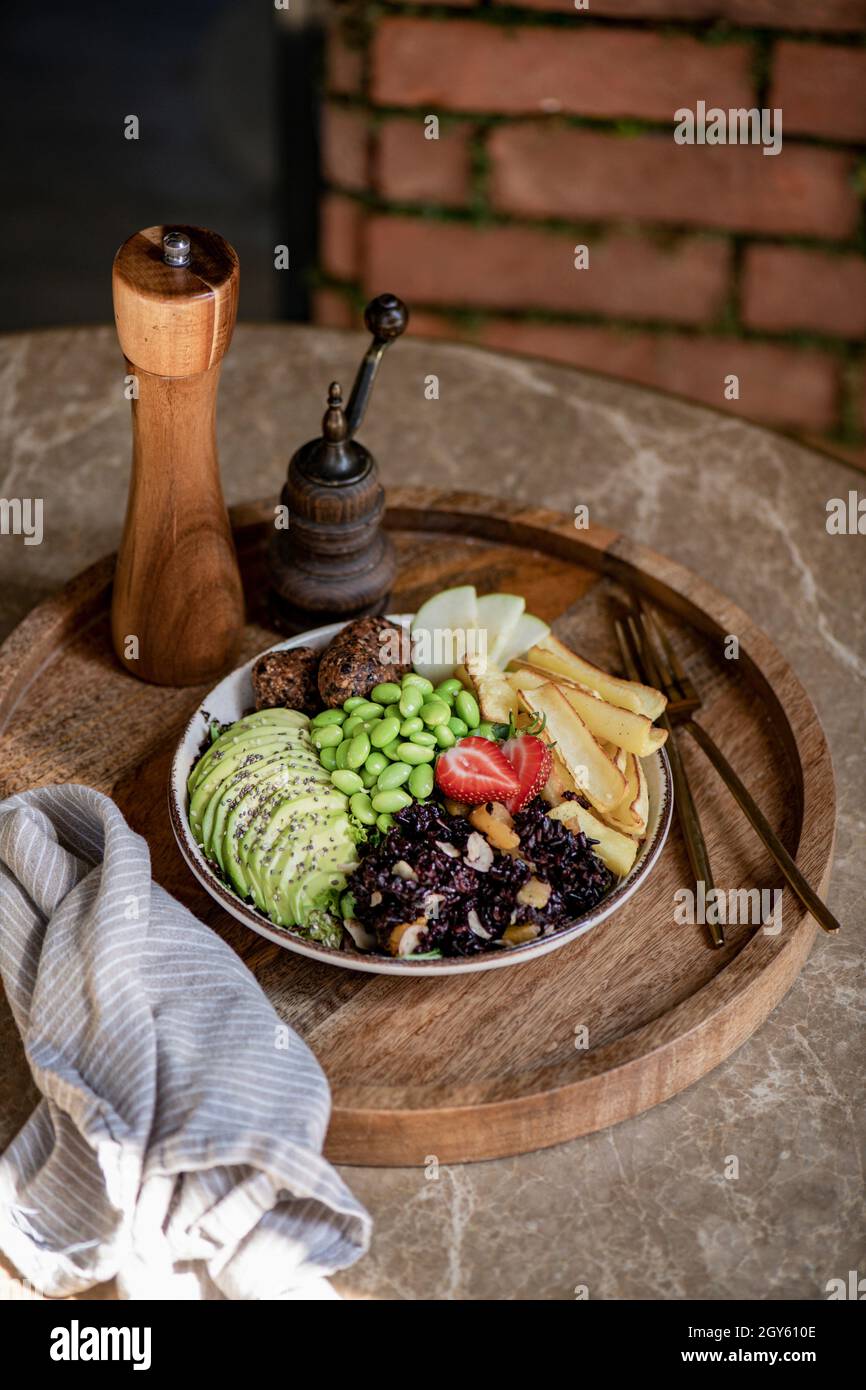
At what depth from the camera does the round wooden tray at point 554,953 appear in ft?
3.83

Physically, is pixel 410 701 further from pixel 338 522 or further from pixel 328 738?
pixel 338 522

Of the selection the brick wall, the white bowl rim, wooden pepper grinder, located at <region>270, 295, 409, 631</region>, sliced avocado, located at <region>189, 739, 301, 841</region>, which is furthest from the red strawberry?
the brick wall

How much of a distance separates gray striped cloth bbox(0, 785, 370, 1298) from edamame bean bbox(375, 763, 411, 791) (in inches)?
8.1

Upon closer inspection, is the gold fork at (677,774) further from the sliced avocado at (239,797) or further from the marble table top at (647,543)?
the sliced avocado at (239,797)

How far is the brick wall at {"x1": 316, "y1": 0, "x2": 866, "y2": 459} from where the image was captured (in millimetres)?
2459

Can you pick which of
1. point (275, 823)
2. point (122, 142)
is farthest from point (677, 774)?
point (122, 142)

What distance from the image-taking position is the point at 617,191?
8.65 ft

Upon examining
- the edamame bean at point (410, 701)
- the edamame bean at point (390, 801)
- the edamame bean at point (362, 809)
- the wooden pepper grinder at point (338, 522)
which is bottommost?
the edamame bean at point (362, 809)

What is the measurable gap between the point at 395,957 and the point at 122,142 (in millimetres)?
3709

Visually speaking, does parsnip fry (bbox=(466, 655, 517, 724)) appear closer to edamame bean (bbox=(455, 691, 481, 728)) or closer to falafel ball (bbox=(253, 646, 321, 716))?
edamame bean (bbox=(455, 691, 481, 728))

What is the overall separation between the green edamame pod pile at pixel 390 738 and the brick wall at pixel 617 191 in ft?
→ 4.99

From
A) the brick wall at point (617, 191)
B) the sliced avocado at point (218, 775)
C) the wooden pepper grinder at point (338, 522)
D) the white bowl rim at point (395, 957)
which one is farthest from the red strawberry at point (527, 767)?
the brick wall at point (617, 191)

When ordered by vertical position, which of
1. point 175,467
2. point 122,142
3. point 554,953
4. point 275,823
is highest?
point 175,467

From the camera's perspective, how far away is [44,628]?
1555 millimetres
